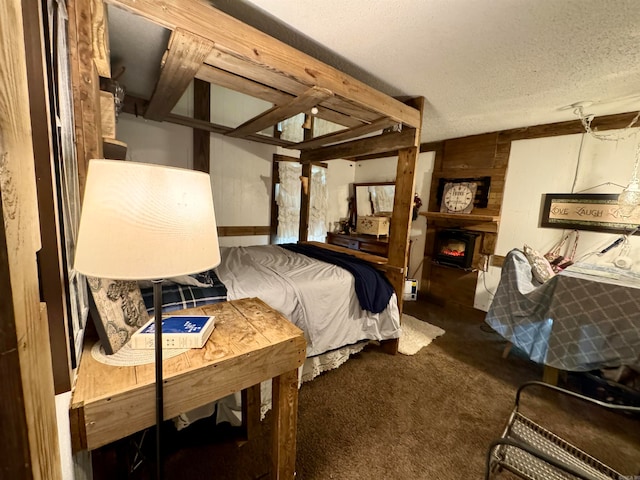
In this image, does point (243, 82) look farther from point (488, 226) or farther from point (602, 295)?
point (488, 226)

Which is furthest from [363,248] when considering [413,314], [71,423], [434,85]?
[71,423]

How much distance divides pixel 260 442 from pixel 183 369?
0.98 meters

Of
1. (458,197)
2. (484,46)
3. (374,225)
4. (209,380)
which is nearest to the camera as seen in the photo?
(209,380)

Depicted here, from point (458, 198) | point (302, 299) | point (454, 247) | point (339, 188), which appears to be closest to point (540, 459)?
point (302, 299)

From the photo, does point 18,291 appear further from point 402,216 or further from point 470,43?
point 402,216

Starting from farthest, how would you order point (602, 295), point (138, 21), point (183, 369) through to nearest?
point (602, 295) → point (138, 21) → point (183, 369)

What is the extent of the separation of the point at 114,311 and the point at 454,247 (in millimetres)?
3710

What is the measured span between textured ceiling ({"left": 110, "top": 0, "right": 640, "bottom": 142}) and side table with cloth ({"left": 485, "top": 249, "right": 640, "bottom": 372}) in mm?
Answer: 1405

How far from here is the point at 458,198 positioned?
356 centimetres

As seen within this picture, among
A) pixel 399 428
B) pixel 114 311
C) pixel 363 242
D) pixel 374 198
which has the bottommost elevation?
pixel 399 428

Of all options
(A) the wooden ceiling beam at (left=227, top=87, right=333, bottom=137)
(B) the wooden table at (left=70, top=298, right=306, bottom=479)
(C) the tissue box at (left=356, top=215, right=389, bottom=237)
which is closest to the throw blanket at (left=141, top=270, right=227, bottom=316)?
(B) the wooden table at (left=70, top=298, right=306, bottom=479)

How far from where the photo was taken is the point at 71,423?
72 cm

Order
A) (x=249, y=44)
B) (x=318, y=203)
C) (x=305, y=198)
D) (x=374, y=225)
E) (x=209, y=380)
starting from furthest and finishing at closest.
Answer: (x=318, y=203) < (x=374, y=225) < (x=305, y=198) < (x=249, y=44) < (x=209, y=380)

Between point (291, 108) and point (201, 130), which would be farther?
point (201, 130)
